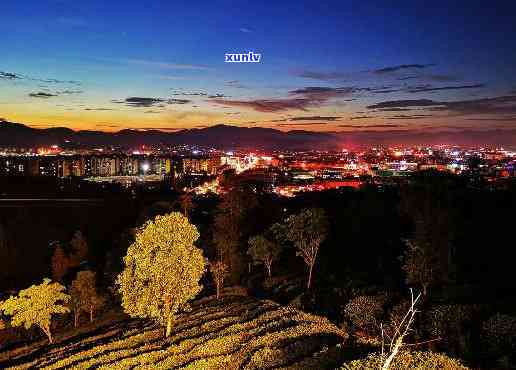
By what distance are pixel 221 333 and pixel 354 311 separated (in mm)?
6534

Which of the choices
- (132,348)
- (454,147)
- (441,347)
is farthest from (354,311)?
(454,147)

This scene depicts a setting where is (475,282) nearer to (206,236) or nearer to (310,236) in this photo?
(310,236)

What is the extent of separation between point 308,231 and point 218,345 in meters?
14.5

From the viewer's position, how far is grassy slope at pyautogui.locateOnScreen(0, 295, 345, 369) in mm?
16891

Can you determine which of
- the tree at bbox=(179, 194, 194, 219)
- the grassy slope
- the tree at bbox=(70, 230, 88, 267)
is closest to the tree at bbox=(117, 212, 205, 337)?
the grassy slope

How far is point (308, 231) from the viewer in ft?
104

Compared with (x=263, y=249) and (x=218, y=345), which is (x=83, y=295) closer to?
(x=263, y=249)

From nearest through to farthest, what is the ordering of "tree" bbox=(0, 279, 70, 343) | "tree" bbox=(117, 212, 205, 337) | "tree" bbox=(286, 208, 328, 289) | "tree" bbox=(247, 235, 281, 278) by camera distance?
"tree" bbox=(117, 212, 205, 337) < "tree" bbox=(0, 279, 70, 343) < "tree" bbox=(286, 208, 328, 289) < "tree" bbox=(247, 235, 281, 278)

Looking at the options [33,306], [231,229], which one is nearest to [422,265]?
[231,229]

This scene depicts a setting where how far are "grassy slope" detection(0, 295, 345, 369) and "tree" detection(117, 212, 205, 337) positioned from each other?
63.1 inches

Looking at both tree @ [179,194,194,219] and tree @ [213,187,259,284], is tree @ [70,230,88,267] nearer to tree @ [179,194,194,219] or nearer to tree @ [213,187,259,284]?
tree @ [179,194,194,219]

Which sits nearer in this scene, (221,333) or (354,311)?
(221,333)

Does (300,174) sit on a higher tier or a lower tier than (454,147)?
lower

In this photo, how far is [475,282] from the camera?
1103 inches
